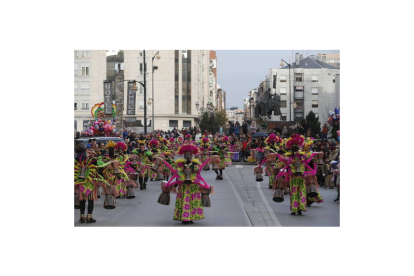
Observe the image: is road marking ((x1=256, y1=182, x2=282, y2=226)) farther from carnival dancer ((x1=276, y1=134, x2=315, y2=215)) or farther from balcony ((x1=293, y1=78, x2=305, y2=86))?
balcony ((x1=293, y1=78, x2=305, y2=86))

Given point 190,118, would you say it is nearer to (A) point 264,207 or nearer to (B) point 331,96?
(B) point 331,96

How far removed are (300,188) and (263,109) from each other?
4437 centimetres

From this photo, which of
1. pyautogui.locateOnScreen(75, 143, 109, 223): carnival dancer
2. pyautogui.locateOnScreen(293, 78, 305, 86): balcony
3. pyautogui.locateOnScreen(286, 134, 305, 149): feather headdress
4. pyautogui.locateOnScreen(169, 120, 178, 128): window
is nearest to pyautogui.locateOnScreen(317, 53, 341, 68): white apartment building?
pyautogui.locateOnScreen(293, 78, 305, 86): balcony

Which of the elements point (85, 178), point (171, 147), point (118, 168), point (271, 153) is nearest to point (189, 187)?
point (85, 178)

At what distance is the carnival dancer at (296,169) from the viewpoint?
42.8 ft

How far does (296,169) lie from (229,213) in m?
2.01

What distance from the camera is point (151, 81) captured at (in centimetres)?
7469

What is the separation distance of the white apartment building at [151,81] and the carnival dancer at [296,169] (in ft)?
188

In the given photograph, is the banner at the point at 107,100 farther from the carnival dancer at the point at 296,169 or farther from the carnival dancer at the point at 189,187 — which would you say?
the carnival dancer at the point at 189,187

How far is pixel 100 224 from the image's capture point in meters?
12.2

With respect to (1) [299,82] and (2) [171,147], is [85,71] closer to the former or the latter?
(1) [299,82]

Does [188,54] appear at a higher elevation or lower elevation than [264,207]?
higher

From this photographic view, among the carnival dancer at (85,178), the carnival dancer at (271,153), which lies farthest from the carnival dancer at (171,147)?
the carnival dancer at (85,178)
